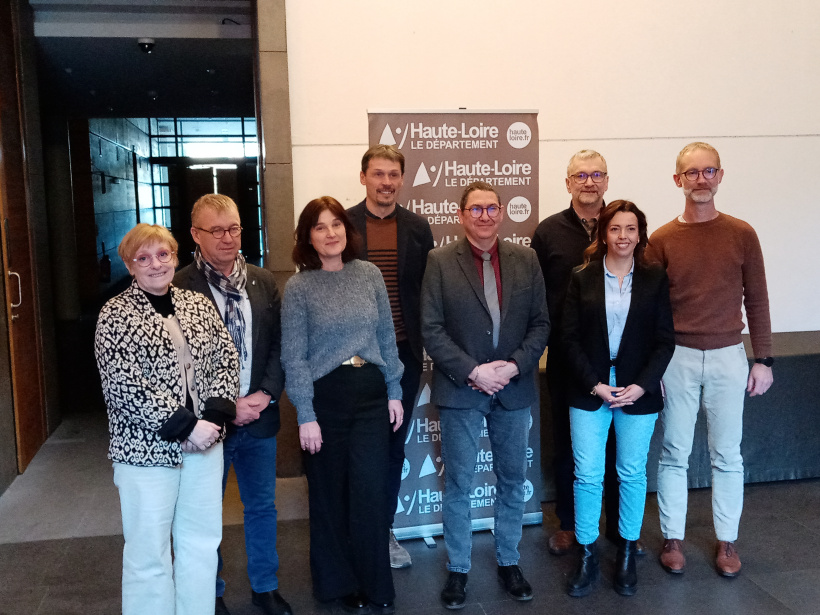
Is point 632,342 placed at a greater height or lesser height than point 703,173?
lesser

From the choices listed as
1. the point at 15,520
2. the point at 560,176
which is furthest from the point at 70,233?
the point at 560,176

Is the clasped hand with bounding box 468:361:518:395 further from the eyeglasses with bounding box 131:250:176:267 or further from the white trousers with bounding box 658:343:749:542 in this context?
the eyeglasses with bounding box 131:250:176:267

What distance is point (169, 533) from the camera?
235 centimetres

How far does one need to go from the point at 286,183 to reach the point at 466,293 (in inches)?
64.5

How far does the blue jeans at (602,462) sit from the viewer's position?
9.80ft

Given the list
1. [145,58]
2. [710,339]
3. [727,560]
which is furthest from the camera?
[145,58]

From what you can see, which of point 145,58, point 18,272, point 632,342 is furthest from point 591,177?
point 145,58

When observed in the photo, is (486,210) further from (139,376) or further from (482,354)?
(139,376)

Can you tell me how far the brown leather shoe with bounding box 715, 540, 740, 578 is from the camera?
10.2ft

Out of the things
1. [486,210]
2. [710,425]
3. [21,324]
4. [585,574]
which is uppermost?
[486,210]

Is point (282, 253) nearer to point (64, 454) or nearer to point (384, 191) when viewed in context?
point (384, 191)

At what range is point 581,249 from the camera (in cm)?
331

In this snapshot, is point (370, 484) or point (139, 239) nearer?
point (139, 239)

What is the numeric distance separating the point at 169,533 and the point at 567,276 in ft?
6.64
